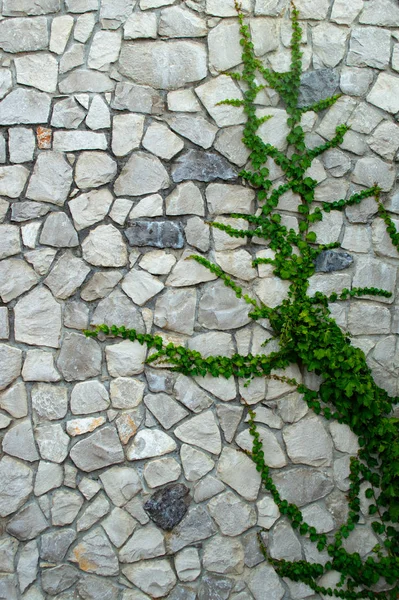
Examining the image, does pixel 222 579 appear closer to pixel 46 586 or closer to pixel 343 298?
pixel 46 586

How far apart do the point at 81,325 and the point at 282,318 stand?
1.03 metres

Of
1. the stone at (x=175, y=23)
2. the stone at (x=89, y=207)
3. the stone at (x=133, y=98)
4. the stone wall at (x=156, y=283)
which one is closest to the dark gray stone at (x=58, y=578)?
the stone wall at (x=156, y=283)

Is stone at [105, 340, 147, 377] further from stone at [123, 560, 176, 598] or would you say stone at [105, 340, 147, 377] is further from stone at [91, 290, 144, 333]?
stone at [123, 560, 176, 598]

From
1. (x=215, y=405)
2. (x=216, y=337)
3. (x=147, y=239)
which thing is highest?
(x=147, y=239)

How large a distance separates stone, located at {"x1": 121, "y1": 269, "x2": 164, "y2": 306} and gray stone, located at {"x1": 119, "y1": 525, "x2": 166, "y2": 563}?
1148 mm

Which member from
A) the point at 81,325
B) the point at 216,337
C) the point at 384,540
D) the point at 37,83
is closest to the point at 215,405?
the point at 216,337

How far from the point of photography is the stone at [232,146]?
10.9 feet

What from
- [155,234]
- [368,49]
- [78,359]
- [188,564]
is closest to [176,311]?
[155,234]

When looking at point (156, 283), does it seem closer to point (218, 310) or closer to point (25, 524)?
point (218, 310)

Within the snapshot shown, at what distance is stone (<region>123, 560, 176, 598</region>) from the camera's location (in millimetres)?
3141

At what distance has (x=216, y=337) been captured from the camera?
3.26 m

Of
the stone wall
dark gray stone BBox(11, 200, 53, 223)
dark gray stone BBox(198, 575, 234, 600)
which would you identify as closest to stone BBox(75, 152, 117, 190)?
the stone wall

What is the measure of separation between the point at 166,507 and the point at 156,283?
3.71ft

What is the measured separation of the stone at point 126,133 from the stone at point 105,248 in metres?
0.41
